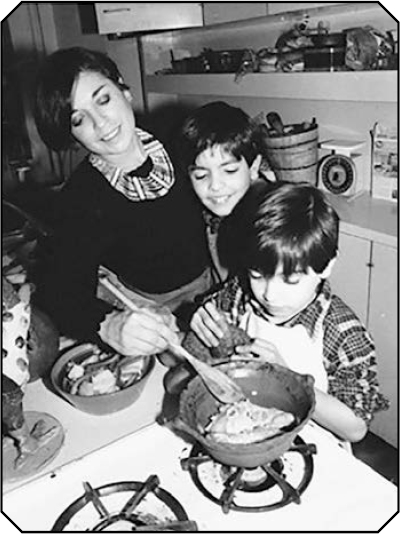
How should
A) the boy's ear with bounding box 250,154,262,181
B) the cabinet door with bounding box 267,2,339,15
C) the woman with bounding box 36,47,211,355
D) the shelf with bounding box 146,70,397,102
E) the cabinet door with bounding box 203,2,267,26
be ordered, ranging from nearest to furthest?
1. the woman with bounding box 36,47,211,355
2. the boy's ear with bounding box 250,154,262,181
3. the shelf with bounding box 146,70,397,102
4. the cabinet door with bounding box 267,2,339,15
5. the cabinet door with bounding box 203,2,267,26

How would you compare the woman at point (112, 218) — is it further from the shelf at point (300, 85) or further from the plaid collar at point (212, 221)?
the shelf at point (300, 85)

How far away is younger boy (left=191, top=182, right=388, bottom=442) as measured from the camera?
891 millimetres

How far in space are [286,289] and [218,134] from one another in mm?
402

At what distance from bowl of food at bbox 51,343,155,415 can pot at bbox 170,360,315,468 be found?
11cm

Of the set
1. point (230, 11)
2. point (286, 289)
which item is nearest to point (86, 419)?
point (286, 289)

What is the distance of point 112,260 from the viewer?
52.9 inches

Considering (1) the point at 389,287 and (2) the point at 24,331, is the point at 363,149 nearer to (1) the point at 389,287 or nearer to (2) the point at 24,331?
(1) the point at 389,287

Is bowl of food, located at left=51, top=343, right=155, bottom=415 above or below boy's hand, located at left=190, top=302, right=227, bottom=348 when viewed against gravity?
below

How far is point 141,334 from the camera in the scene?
0.90 meters

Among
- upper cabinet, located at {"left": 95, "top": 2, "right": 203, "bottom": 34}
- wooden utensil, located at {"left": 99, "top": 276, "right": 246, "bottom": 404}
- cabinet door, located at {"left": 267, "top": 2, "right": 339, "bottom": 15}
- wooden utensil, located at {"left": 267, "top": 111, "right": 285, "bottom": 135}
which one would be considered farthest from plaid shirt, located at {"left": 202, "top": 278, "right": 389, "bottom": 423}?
upper cabinet, located at {"left": 95, "top": 2, "right": 203, "bottom": 34}

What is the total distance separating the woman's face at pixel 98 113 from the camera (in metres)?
1.07

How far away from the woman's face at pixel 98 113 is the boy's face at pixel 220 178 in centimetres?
18

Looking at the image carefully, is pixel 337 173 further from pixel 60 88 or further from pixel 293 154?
pixel 60 88

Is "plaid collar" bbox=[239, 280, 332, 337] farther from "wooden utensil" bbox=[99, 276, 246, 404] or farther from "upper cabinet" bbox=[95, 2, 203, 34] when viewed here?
"upper cabinet" bbox=[95, 2, 203, 34]
